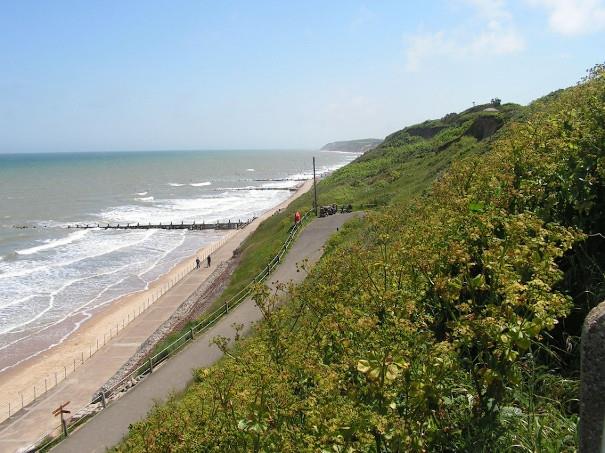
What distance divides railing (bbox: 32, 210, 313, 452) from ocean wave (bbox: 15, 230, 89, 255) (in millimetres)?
34463

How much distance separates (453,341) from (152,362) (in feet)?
56.4

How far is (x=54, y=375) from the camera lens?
24688 millimetres

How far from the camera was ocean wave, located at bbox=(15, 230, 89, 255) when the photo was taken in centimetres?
5261

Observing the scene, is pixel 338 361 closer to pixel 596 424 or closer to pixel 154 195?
pixel 596 424

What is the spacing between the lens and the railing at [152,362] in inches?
683

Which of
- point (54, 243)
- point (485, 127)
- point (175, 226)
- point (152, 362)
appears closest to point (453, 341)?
point (152, 362)

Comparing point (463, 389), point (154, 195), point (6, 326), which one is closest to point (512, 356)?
point (463, 389)

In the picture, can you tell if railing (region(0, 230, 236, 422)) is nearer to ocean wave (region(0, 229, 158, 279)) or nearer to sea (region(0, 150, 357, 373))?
sea (region(0, 150, 357, 373))

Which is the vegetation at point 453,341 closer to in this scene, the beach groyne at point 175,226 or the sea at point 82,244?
the sea at point 82,244

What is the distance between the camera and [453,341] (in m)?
4.50

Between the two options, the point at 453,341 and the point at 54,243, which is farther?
the point at 54,243

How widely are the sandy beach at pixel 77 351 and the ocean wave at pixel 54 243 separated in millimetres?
20294

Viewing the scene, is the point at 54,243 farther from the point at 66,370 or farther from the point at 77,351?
the point at 66,370

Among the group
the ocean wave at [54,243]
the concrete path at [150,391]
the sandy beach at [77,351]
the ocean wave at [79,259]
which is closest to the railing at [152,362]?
the concrete path at [150,391]
